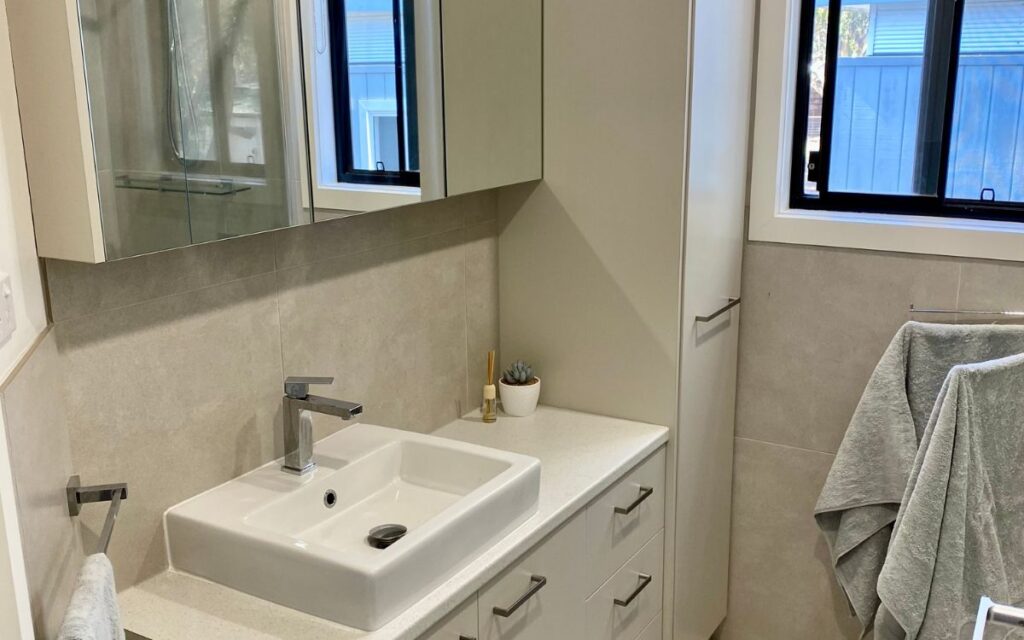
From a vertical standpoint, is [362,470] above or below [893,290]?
below

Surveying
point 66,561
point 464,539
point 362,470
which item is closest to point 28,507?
point 66,561

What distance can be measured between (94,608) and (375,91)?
1.04m

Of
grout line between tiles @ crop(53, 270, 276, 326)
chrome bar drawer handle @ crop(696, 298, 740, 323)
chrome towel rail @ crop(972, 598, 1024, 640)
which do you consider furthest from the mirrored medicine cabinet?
chrome towel rail @ crop(972, 598, 1024, 640)

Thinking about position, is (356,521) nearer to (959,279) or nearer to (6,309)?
(6,309)

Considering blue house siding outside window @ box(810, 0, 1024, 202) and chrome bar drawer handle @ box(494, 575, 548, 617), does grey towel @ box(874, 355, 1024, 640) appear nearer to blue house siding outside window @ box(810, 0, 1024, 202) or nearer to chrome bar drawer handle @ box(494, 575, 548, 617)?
blue house siding outside window @ box(810, 0, 1024, 202)

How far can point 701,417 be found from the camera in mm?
2342

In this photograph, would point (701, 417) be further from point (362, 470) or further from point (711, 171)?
point (362, 470)

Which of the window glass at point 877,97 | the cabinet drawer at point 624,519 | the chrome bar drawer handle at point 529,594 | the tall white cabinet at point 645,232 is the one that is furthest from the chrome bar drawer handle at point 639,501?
the window glass at point 877,97

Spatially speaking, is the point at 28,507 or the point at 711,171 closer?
the point at 28,507

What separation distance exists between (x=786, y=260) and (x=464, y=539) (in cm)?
125

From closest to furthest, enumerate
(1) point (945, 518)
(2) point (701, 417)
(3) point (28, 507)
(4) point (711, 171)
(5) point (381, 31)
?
1. (3) point (28, 507)
2. (5) point (381, 31)
3. (1) point (945, 518)
4. (4) point (711, 171)
5. (2) point (701, 417)

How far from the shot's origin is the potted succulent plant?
2273mm

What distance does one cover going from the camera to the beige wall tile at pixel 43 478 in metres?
1.11

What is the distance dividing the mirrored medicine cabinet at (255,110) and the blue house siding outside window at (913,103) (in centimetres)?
83
